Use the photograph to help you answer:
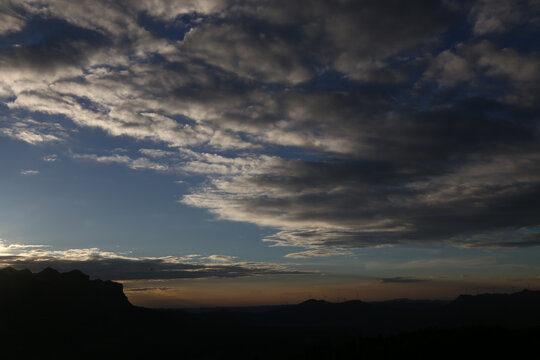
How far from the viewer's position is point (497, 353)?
3487 inches

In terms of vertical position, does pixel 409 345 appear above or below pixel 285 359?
above

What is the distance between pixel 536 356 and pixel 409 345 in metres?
29.1

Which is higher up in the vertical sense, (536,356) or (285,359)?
(536,356)

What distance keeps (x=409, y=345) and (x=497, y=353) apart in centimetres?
2075

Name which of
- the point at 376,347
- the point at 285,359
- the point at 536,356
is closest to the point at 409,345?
the point at 376,347

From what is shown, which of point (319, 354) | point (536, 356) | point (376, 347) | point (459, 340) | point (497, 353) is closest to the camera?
point (536, 356)

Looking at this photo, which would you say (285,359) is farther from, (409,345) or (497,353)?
(497,353)

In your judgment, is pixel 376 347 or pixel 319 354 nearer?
pixel 376 347

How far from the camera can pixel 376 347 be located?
107625mm

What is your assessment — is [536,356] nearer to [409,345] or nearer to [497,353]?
[497,353]

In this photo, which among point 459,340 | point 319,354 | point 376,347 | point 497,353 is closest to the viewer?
point 497,353

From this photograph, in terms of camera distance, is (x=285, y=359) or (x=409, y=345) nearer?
(x=409, y=345)

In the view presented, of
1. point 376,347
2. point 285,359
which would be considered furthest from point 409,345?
point 285,359

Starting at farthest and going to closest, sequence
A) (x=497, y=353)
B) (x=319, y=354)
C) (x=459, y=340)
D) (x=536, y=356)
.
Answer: (x=319, y=354) < (x=459, y=340) < (x=497, y=353) < (x=536, y=356)
